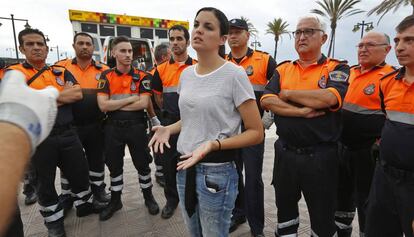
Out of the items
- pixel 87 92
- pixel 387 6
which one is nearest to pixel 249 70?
pixel 87 92

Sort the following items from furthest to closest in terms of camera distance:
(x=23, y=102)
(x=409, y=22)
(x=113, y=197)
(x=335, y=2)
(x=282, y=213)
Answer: (x=335, y=2)
(x=113, y=197)
(x=282, y=213)
(x=409, y=22)
(x=23, y=102)

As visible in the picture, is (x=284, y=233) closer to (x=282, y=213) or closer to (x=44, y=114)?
(x=282, y=213)

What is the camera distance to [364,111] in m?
2.74

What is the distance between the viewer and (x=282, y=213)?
2480 millimetres

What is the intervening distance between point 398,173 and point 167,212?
9.14 ft

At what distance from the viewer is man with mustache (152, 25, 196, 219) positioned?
11.6 ft

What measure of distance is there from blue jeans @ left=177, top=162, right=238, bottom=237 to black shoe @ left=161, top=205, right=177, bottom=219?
72.8 inches

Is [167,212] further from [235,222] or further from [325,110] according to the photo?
[325,110]

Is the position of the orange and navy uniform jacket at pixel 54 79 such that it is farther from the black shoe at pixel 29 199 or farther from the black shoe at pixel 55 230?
the black shoe at pixel 29 199

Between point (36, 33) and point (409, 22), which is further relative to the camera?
point (36, 33)

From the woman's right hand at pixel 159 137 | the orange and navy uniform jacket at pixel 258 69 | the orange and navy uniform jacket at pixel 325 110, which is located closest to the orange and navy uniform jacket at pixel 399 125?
the orange and navy uniform jacket at pixel 325 110

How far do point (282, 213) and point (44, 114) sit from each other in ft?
7.48

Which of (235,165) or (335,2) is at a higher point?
(335,2)

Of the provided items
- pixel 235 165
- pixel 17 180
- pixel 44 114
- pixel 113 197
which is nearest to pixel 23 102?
pixel 44 114
